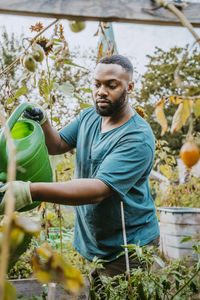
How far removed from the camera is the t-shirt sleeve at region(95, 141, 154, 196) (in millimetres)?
1091

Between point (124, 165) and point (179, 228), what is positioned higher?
point (124, 165)

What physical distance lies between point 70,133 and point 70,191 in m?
0.71

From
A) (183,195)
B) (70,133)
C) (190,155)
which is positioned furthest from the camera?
(183,195)

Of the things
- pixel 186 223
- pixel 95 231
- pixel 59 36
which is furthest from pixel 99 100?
pixel 186 223

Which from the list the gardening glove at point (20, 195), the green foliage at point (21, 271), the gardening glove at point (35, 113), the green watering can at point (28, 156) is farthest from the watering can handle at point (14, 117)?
the green foliage at point (21, 271)

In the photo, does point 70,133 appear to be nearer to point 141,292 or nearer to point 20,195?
point 20,195

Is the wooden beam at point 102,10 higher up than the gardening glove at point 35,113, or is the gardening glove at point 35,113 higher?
the gardening glove at point 35,113

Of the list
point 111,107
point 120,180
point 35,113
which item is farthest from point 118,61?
point 120,180

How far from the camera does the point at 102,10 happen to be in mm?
608

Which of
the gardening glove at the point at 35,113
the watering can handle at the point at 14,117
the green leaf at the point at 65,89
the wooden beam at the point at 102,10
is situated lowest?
the watering can handle at the point at 14,117

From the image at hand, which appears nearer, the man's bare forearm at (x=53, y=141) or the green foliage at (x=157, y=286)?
the green foliage at (x=157, y=286)

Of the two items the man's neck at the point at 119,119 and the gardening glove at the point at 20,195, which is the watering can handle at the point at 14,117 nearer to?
the gardening glove at the point at 20,195

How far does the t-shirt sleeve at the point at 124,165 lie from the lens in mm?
1091

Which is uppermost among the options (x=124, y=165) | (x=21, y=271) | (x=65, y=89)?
(x=65, y=89)
